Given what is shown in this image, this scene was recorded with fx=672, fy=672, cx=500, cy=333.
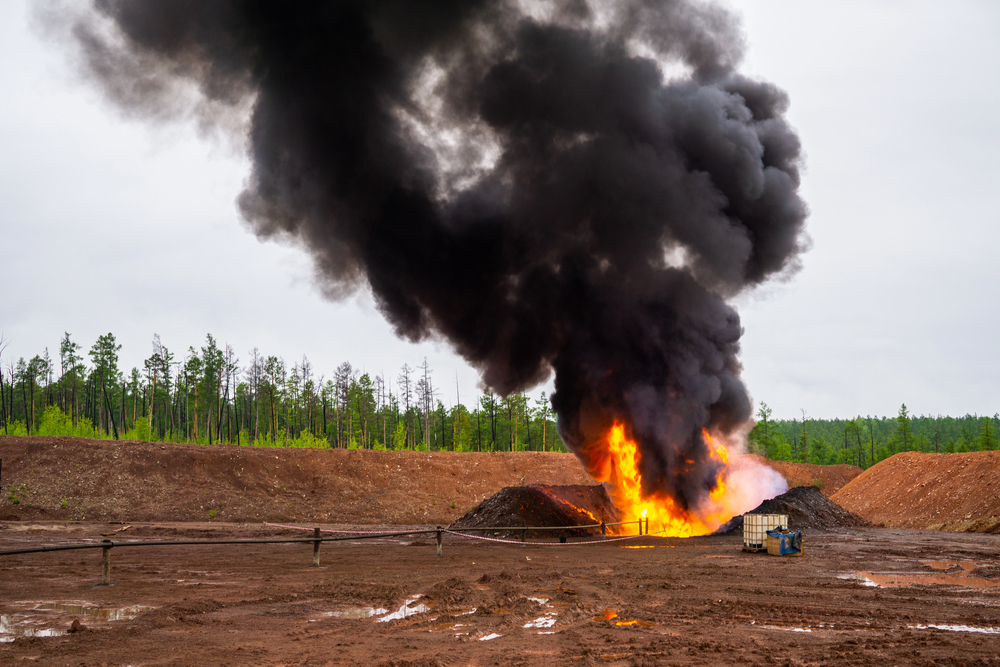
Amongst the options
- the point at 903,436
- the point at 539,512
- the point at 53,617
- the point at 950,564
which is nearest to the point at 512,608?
the point at 53,617

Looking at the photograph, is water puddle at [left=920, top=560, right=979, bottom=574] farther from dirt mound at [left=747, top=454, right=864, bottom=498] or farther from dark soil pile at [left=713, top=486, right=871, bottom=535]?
dirt mound at [left=747, top=454, right=864, bottom=498]

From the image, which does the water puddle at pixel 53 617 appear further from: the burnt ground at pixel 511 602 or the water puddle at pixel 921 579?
the water puddle at pixel 921 579

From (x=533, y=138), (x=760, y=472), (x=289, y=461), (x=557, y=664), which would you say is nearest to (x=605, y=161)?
(x=533, y=138)

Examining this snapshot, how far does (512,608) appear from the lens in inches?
475

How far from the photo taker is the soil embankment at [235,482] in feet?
144

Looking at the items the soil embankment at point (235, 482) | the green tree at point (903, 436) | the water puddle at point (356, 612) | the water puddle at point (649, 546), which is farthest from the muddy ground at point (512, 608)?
the green tree at point (903, 436)

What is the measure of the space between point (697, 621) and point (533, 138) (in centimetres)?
2828

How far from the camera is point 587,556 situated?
73.2 feet

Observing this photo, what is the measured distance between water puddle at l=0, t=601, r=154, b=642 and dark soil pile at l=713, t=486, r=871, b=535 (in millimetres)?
24851

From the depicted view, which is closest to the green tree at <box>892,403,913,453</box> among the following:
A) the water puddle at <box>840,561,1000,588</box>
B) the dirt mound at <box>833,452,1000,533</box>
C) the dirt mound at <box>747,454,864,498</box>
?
the dirt mound at <box>747,454,864,498</box>

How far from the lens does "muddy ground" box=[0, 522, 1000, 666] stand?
28.6 ft

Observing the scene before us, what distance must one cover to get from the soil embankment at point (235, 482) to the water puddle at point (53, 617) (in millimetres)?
34243

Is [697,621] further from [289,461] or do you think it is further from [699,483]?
[289,461]

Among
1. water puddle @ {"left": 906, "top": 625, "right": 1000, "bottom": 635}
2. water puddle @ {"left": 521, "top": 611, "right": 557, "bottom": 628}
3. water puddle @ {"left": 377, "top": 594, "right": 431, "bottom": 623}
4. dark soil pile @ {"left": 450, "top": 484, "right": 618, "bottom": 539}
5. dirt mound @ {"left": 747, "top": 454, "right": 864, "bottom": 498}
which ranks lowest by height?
Answer: dirt mound @ {"left": 747, "top": 454, "right": 864, "bottom": 498}
